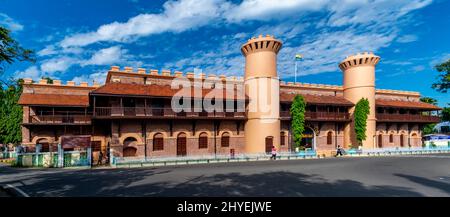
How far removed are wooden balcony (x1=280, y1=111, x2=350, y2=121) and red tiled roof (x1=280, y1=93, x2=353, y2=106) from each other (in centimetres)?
132

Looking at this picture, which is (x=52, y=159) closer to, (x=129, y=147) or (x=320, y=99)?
(x=129, y=147)

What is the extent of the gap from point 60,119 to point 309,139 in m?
26.7

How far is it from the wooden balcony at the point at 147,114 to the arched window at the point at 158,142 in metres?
2.00

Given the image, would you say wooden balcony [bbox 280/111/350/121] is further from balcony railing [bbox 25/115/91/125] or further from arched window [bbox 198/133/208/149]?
balcony railing [bbox 25/115/91/125]

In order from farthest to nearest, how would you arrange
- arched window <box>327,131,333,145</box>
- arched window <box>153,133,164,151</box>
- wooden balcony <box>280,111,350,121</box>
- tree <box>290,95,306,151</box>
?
arched window <box>327,131,333,145</box>
tree <box>290,95,306,151</box>
wooden balcony <box>280,111,350,121</box>
arched window <box>153,133,164,151</box>

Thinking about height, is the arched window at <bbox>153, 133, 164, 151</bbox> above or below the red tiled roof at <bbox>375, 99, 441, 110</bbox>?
below

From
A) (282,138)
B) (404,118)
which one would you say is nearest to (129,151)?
(282,138)

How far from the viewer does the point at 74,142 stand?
62.0ft

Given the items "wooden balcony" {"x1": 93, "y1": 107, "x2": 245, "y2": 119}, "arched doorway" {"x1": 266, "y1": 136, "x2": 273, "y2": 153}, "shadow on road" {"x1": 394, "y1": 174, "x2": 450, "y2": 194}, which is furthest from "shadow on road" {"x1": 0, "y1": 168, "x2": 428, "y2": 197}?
"arched doorway" {"x1": 266, "y1": 136, "x2": 273, "y2": 153}

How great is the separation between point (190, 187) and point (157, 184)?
1628 mm

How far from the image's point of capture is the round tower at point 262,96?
26.1 metres

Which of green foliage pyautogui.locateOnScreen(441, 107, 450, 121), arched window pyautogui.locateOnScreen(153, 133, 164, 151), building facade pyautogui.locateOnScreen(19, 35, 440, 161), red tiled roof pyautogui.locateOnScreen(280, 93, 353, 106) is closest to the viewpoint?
building facade pyautogui.locateOnScreen(19, 35, 440, 161)

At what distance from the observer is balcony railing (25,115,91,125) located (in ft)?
72.3
